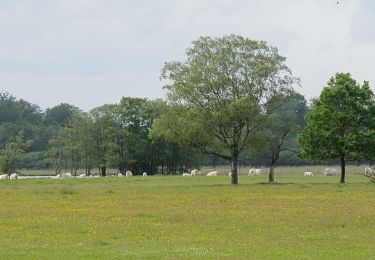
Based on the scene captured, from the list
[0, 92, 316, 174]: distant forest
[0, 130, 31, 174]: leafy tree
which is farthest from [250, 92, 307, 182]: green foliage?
[0, 130, 31, 174]: leafy tree

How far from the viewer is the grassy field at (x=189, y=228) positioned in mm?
20406

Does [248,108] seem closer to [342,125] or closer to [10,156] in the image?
[342,125]

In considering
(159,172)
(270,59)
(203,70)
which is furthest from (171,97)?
(159,172)

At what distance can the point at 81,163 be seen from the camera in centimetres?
12488

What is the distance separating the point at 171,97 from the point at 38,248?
48456 millimetres

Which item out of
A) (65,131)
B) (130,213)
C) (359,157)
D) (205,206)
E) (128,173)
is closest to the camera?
(130,213)

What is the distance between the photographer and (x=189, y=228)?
27453 mm

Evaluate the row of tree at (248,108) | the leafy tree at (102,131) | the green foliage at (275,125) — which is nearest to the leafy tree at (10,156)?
the leafy tree at (102,131)

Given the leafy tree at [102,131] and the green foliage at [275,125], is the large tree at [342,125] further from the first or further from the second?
the leafy tree at [102,131]

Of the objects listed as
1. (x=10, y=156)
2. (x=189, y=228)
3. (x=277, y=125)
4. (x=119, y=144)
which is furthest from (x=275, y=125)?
(x=10, y=156)

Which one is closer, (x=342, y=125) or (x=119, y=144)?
(x=342, y=125)

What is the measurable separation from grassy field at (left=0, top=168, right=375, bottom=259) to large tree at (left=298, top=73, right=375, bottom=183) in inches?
854

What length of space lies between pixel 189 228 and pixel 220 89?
42.4 metres

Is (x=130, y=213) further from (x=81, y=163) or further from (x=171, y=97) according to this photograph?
(x=81, y=163)
